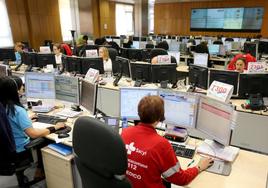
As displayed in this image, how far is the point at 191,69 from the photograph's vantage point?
396 centimetres

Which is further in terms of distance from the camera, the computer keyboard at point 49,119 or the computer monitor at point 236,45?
the computer monitor at point 236,45

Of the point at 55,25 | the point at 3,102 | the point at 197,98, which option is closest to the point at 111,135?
the point at 197,98

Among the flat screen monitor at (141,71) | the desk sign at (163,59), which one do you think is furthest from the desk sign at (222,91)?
the desk sign at (163,59)

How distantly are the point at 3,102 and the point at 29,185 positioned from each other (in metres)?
1.05

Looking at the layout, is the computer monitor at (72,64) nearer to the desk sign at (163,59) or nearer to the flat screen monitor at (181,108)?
the desk sign at (163,59)

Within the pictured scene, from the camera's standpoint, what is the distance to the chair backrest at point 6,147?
2146 millimetres

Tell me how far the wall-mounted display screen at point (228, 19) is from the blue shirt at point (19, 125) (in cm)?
1195

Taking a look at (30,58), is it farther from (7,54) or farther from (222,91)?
(222,91)

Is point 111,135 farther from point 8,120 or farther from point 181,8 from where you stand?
point 181,8

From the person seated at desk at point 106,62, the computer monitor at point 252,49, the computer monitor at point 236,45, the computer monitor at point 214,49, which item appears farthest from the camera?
the computer monitor at point 236,45

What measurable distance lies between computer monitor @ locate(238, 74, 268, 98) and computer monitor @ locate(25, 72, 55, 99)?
2647mm

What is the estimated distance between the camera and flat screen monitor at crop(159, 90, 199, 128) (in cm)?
211

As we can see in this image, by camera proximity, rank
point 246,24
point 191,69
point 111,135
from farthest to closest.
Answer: point 246,24 < point 191,69 < point 111,135

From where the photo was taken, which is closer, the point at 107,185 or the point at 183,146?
the point at 107,185
